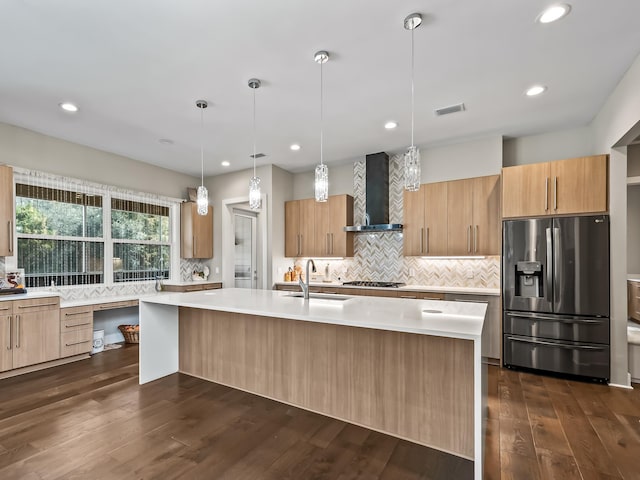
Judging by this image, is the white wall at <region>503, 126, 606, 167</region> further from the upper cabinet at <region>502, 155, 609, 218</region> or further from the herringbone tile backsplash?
the herringbone tile backsplash

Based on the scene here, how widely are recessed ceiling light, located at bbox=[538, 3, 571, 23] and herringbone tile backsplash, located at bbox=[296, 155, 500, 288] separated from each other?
9.39 ft

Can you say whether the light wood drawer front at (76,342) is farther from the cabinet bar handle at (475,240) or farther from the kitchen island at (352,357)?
the cabinet bar handle at (475,240)

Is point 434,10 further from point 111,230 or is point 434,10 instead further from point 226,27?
point 111,230

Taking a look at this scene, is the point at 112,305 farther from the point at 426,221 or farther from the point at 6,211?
the point at 426,221

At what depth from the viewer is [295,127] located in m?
3.87

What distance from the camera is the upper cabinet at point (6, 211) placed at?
3.53 metres

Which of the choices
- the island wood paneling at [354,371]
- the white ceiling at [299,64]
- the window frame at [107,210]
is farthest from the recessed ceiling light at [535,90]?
the window frame at [107,210]

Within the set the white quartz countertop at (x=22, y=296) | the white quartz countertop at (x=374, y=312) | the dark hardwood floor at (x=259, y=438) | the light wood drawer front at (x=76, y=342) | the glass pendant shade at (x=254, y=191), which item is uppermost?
the glass pendant shade at (x=254, y=191)

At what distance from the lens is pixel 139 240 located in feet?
17.3

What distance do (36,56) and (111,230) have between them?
9.55 feet

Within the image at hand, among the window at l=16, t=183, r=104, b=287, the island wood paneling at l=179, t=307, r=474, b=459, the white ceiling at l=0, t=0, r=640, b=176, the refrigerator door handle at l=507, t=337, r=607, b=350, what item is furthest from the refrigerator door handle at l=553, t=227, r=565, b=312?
the window at l=16, t=183, r=104, b=287

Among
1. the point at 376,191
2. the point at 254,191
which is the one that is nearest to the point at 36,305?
the point at 254,191

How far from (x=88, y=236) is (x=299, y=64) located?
3971 millimetres

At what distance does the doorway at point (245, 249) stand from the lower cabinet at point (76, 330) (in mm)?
2357
